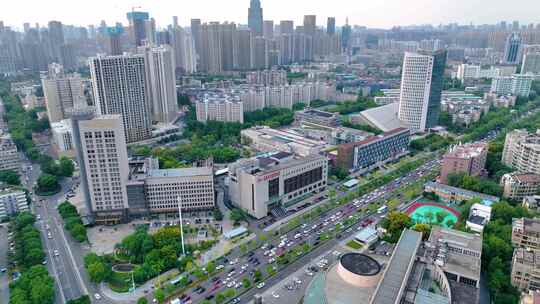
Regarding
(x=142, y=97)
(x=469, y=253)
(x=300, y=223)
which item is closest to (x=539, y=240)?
(x=469, y=253)

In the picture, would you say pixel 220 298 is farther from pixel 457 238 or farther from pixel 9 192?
pixel 9 192

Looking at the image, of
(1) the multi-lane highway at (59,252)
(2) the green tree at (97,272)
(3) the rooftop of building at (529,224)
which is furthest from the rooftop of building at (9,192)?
(3) the rooftop of building at (529,224)

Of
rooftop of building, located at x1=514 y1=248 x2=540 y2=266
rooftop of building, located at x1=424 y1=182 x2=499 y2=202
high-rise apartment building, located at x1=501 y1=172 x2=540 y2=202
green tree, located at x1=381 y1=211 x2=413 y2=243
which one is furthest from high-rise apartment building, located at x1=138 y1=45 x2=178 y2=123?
rooftop of building, located at x1=514 y1=248 x2=540 y2=266

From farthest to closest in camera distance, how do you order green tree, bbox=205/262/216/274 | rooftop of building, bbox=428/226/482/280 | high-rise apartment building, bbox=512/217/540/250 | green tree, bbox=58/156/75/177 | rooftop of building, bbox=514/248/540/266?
1. green tree, bbox=58/156/75/177
2. high-rise apartment building, bbox=512/217/540/250
3. green tree, bbox=205/262/216/274
4. rooftop of building, bbox=514/248/540/266
5. rooftop of building, bbox=428/226/482/280

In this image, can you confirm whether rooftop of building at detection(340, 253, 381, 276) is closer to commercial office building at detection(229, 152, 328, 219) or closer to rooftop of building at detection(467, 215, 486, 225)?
commercial office building at detection(229, 152, 328, 219)

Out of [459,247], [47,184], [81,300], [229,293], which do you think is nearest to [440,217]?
[459,247]
